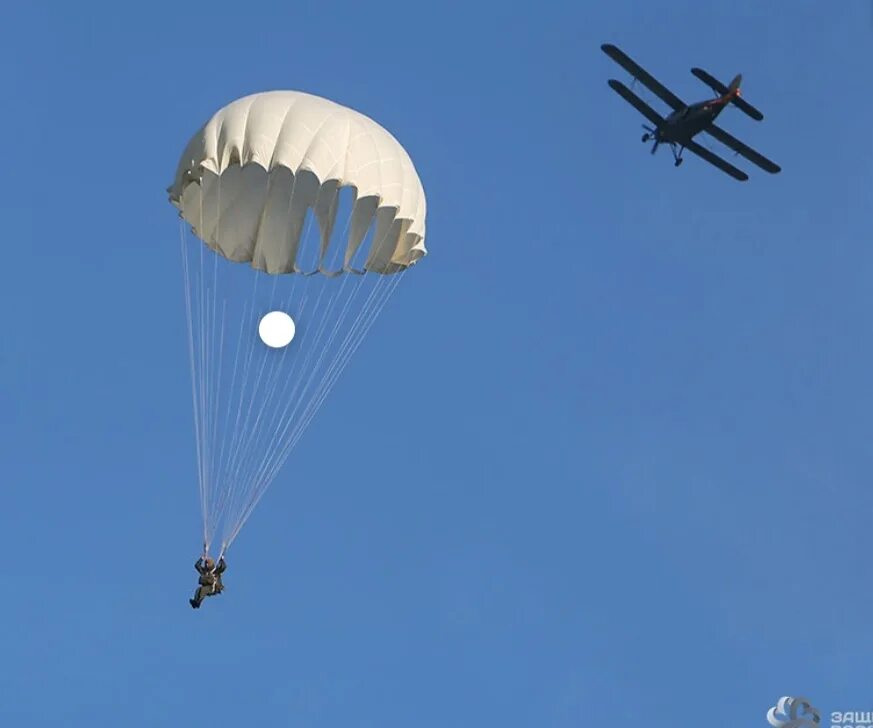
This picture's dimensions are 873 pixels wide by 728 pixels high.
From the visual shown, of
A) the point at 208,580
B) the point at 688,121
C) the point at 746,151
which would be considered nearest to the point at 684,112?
the point at 688,121

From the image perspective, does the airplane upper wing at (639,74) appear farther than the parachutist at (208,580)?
Yes

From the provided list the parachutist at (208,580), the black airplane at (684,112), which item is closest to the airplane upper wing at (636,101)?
the black airplane at (684,112)

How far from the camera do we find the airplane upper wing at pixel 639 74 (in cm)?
5538

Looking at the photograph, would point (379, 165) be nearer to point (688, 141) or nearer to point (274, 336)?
point (274, 336)

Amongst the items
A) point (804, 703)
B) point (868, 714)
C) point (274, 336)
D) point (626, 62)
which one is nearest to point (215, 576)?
point (274, 336)

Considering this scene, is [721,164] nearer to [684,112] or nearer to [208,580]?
[684,112]

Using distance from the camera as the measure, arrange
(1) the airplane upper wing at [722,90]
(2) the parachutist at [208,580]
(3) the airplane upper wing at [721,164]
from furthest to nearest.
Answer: (3) the airplane upper wing at [721,164], (1) the airplane upper wing at [722,90], (2) the parachutist at [208,580]

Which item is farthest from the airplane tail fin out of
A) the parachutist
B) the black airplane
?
the parachutist

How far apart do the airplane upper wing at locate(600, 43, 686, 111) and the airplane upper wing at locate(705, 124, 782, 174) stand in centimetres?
264

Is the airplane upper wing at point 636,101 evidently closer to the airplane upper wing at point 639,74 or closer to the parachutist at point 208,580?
the airplane upper wing at point 639,74

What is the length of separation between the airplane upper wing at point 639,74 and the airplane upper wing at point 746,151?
2.64 metres

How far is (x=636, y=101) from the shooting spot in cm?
5444

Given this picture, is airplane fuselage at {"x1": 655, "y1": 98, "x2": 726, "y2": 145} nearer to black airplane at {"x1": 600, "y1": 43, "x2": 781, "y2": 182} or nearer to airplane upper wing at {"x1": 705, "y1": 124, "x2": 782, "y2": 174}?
black airplane at {"x1": 600, "y1": 43, "x2": 781, "y2": 182}

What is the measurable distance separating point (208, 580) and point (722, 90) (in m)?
29.4
